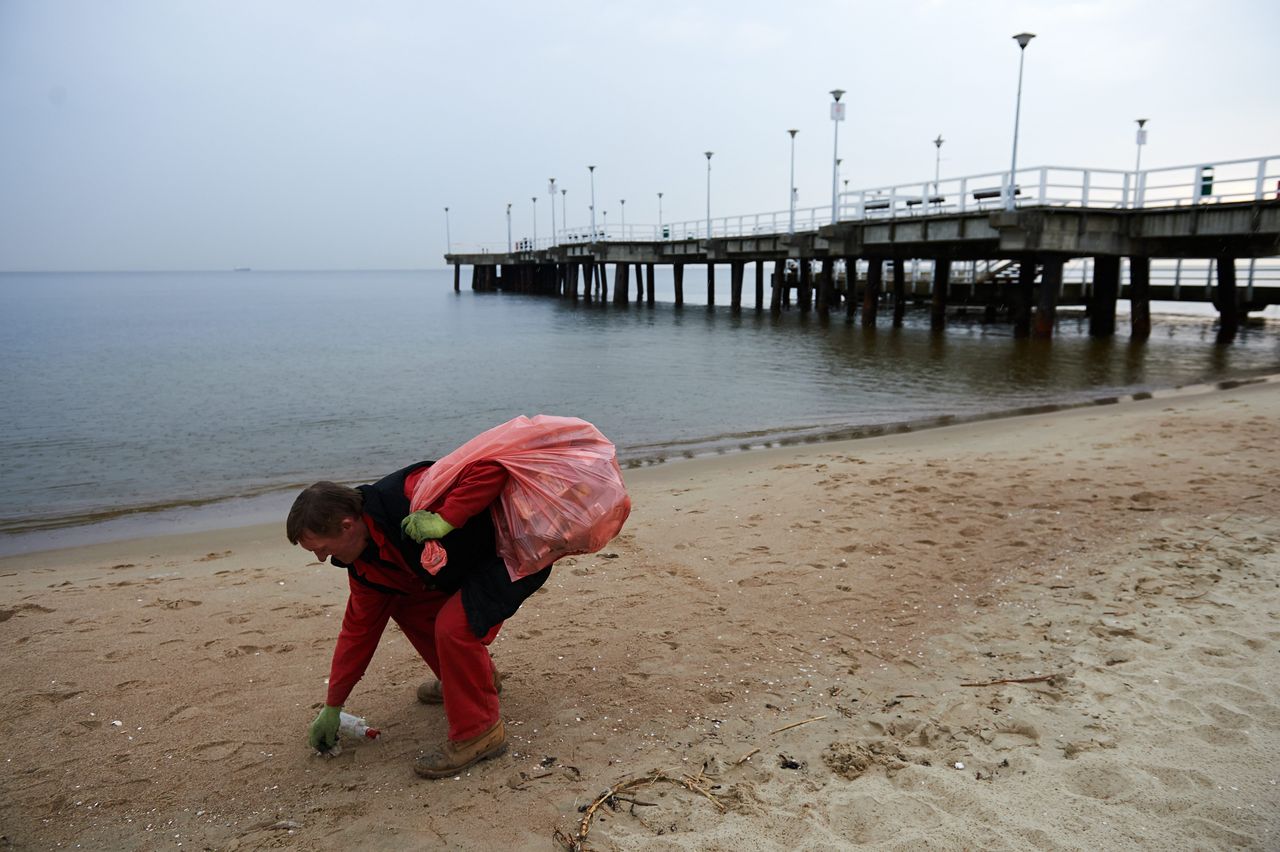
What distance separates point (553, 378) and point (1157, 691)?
61.8ft

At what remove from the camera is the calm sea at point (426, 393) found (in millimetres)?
10969

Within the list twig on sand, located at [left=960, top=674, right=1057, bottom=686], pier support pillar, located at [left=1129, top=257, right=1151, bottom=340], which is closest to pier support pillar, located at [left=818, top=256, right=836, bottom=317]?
pier support pillar, located at [left=1129, top=257, right=1151, bottom=340]

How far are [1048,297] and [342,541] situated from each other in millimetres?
27268

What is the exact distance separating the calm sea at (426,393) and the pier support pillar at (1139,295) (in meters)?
0.86

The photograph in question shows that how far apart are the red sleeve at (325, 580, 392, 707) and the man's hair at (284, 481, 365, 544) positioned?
43cm

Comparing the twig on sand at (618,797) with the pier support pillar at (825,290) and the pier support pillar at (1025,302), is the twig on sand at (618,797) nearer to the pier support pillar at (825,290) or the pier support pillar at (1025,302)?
the pier support pillar at (1025,302)

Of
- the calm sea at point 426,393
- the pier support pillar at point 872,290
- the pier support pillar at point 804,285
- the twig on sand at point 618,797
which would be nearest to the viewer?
the twig on sand at point 618,797

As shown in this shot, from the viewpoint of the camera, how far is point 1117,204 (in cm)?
2431

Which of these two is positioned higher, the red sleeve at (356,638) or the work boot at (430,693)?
the red sleeve at (356,638)

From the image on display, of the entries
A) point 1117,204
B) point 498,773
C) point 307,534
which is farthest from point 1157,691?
point 1117,204

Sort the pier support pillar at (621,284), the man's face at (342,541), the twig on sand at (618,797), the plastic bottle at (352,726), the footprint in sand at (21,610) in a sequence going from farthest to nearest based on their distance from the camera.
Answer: the pier support pillar at (621,284)
the footprint in sand at (21,610)
the plastic bottle at (352,726)
the man's face at (342,541)
the twig on sand at (618,797)

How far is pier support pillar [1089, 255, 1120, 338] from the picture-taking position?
27.5 meters

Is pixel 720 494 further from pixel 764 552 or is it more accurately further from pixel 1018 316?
pixel 1018 316

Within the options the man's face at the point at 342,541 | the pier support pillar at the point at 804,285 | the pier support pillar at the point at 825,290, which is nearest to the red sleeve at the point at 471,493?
the man's face at the point at 342,541
